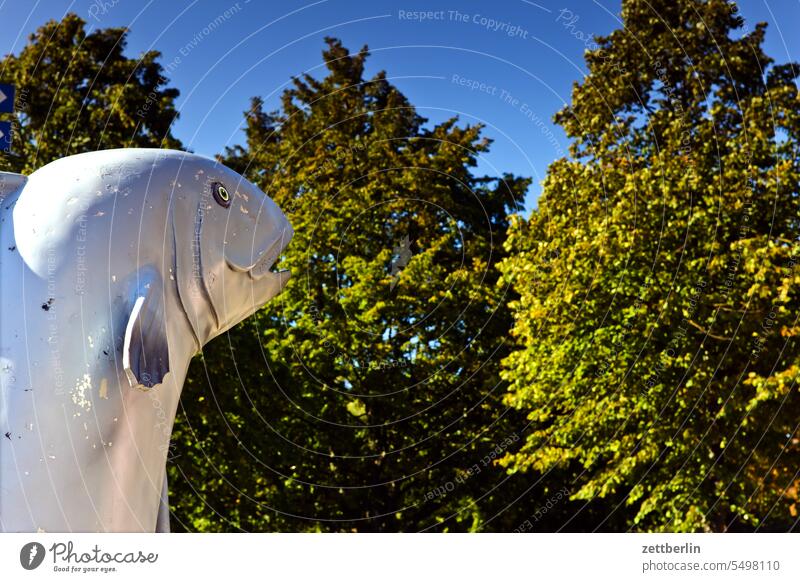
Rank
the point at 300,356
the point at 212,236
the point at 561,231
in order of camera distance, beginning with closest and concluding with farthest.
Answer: the point at 212,236 < the point at 561,231 < the point at 300,356

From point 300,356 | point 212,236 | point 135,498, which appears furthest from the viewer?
point 300,356

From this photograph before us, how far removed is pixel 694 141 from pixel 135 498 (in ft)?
64.2

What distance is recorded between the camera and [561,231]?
940 inches

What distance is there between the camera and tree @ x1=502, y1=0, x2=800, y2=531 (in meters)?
20.2

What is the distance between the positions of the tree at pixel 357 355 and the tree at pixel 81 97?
3.11m

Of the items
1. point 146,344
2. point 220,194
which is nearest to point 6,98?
point 220,194

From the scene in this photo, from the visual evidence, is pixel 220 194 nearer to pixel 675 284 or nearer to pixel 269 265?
pixel 269 265

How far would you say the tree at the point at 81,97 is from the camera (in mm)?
22781

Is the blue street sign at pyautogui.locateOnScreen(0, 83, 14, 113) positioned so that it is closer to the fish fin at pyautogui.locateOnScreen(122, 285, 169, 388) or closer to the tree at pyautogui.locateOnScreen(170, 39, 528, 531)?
the fish fin at pyautogui.locateOnScreen(122, 285, 169, 388)

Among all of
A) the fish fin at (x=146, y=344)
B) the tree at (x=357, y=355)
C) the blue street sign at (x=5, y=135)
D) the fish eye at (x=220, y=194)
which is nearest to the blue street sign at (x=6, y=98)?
the blue street sign at (x=5, y=135)

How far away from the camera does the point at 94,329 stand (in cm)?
548
